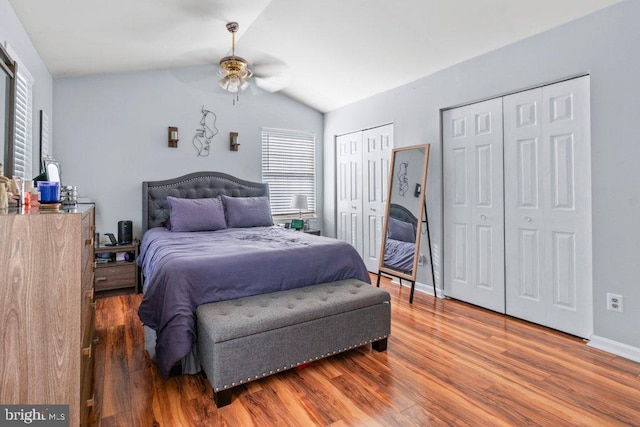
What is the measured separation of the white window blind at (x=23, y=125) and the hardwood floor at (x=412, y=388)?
1.45 m

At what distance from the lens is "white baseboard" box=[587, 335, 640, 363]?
2.39 metres

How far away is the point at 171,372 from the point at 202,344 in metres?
0.37

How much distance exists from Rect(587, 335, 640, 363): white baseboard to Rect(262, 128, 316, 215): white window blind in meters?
3.86

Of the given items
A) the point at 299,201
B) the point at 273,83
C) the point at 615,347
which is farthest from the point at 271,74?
the point at 615,347

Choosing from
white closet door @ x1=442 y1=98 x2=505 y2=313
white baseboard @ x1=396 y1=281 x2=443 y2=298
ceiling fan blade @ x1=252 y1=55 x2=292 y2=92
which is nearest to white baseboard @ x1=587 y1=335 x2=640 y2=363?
white closet door @ x1=442 y1=98 x2=505 y2=313

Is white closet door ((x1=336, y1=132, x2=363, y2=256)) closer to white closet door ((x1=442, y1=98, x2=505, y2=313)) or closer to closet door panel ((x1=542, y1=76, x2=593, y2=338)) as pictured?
white closet door ((x1=442, y1=98, x2=505, y2=313))

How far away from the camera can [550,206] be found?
292cm

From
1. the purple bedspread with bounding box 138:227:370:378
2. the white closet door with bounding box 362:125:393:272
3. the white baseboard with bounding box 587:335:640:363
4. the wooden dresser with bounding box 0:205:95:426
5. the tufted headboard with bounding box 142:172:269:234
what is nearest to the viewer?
the wooden dresser with bounding box 0:205:95:426

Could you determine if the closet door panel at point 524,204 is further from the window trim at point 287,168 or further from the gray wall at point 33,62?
the gray wall at point 33,62

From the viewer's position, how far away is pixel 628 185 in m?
2.44

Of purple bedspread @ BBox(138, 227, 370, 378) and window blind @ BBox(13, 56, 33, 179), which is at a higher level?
window blind @ BBox(13, 56, 33, 179)

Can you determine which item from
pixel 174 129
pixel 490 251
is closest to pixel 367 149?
pixel 490 251

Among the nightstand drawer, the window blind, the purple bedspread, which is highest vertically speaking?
the window blind

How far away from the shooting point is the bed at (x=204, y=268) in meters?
2.09
